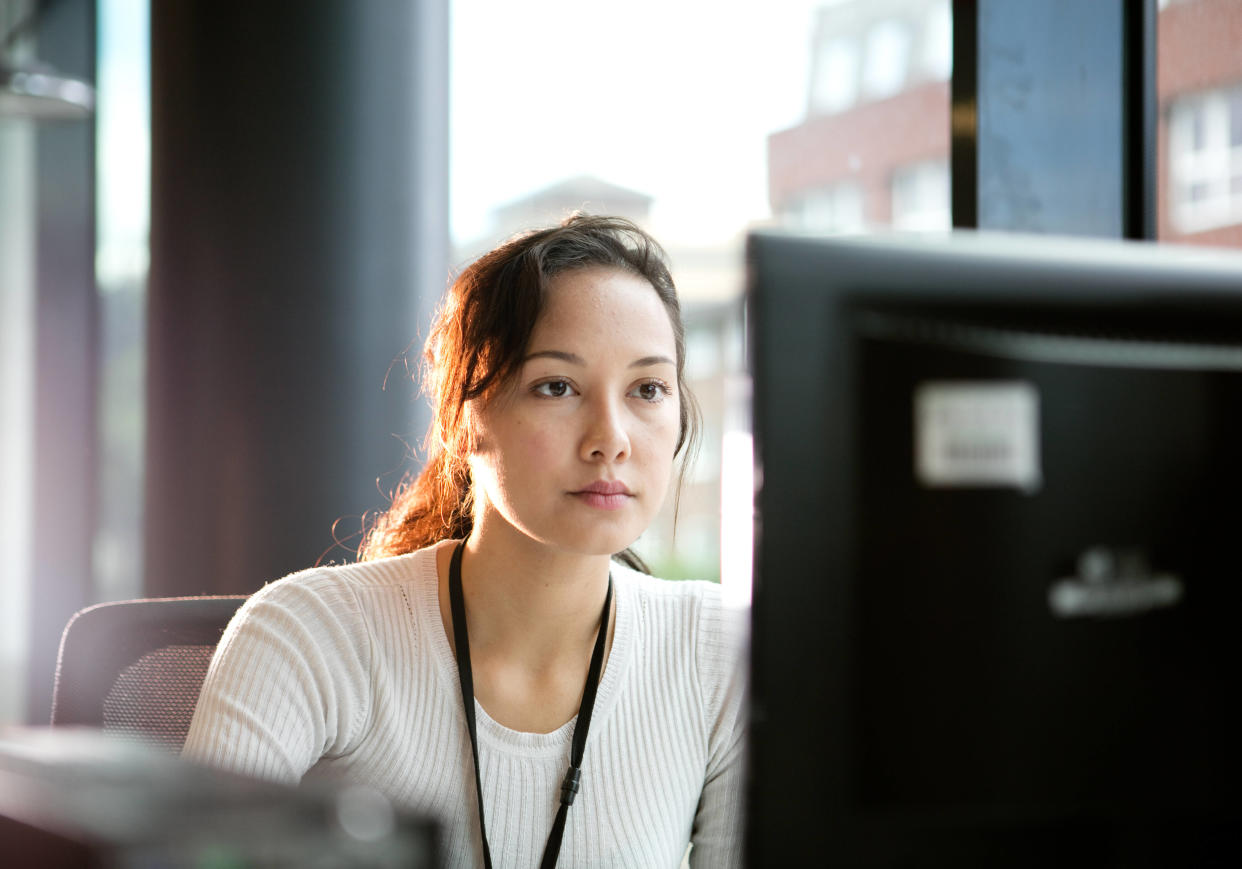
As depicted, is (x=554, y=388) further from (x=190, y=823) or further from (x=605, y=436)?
(x=190, y=823)

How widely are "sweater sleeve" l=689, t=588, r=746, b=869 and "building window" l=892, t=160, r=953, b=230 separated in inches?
28.8

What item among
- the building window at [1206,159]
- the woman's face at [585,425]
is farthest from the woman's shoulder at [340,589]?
the building window at [1206,159]

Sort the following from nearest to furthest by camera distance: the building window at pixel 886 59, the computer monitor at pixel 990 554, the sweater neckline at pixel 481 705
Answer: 1. the computer monitor at pixel 990 554
2. the sweater neckline at pixel 481 705
3. the building window at pixel 886 59

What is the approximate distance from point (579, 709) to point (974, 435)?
3.34 ft

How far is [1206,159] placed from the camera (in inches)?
64.4

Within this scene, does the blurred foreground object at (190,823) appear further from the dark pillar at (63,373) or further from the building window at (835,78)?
the dark pillar at (63,373)

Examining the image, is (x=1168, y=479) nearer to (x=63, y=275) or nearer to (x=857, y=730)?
(x=857, y=730)

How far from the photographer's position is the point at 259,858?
0.44 m

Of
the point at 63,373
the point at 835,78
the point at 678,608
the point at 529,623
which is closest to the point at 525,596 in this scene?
the point at 529,623

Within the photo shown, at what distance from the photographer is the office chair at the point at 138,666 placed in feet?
4.52

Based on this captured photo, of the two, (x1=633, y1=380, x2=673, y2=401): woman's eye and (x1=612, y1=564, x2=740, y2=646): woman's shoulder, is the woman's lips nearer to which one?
(x1=633, y1=380, x2=673, y2=401): woman's eye

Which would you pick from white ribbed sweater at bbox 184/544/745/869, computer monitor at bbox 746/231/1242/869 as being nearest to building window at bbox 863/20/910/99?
white ribbed sweater at bbox 184/544/745/869

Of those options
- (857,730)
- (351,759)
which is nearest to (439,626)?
(351,759)

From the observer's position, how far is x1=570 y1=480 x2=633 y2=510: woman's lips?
1.41 meters
